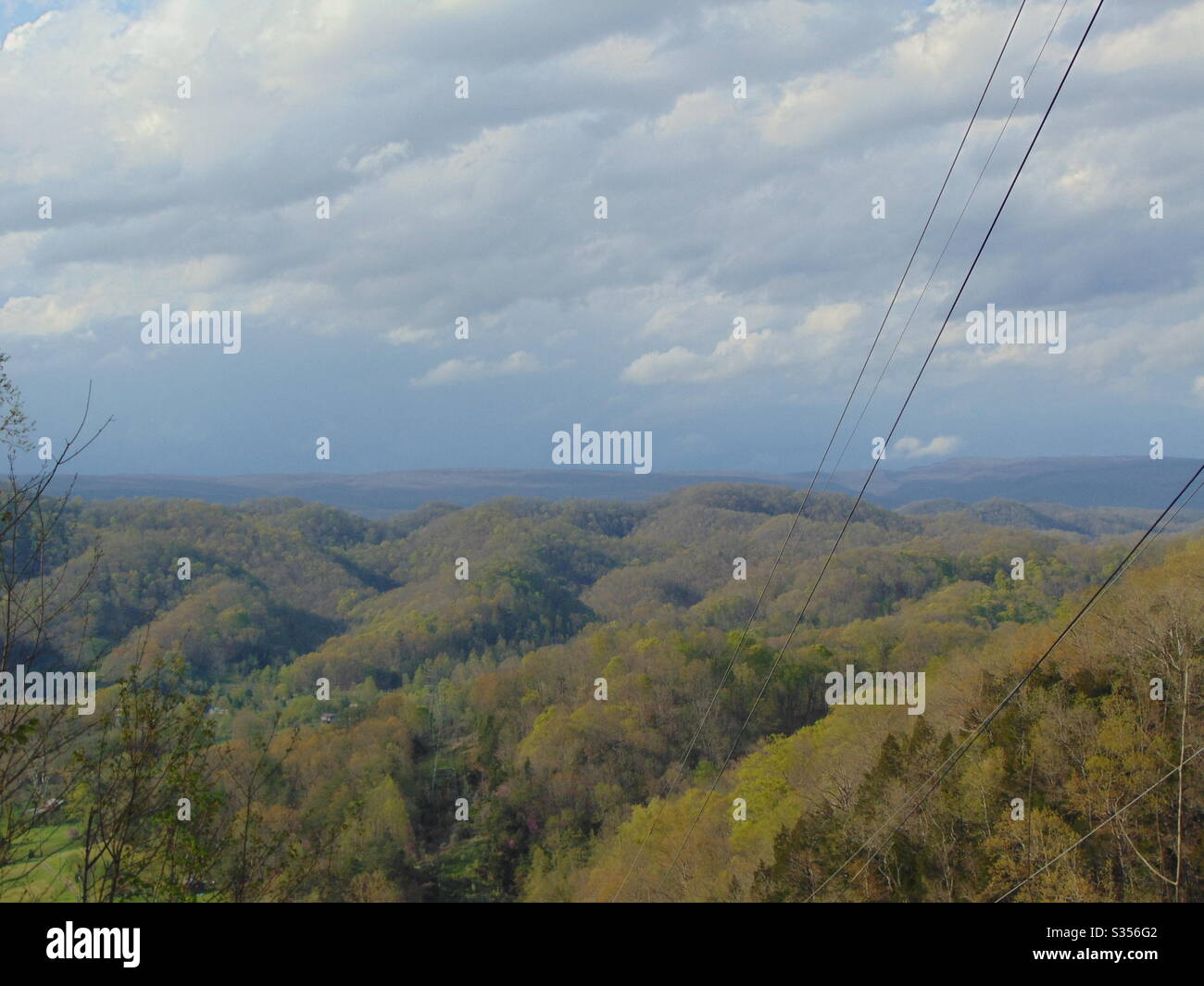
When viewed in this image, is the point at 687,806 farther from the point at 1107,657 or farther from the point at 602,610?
the point at 602,610

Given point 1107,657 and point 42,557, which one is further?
point 1107,657

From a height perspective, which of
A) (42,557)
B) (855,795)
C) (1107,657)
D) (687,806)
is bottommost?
(687,806)

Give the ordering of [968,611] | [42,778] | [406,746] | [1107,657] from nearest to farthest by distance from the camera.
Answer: [42,778]
[1107,657]
[406,746]
[968,611]
